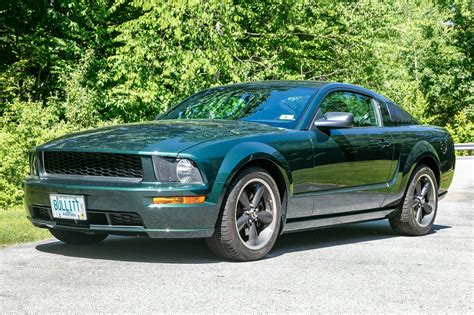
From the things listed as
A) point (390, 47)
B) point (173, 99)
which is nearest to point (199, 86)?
point (173, 99)

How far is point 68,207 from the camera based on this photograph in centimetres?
626

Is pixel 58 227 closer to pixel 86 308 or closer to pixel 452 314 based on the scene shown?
pixel 86 308

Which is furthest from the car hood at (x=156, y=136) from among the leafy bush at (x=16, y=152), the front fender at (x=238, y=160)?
the leafy bush at (x=16, y=152)

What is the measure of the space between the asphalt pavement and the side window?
3.89 feet

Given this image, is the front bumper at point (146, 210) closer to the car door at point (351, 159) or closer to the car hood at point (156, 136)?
the car hood at point (156, 136)

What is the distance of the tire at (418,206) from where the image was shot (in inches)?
335

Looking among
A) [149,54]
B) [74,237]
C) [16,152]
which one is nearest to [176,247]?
[74,237]

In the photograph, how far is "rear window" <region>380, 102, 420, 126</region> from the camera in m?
8.57

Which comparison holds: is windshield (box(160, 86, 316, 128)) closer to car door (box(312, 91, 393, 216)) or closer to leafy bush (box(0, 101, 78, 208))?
car door (box(312, 91, 393, 216))

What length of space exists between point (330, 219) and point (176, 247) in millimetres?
1390

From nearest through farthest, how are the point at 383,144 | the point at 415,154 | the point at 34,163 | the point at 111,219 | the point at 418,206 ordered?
the point at 111,219 < the point at 34,163 < the point at 383,144 < the point at 415,154 < the point at 418,206

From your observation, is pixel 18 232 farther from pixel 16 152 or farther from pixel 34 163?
pixel 16 152

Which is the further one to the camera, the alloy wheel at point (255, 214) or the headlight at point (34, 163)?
the headlight at point (34, 163)

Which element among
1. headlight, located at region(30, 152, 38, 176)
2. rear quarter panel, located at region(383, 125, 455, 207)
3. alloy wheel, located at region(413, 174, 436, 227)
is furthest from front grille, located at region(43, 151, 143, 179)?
alloy wheel, located at region(413, 174, 436, 227)
